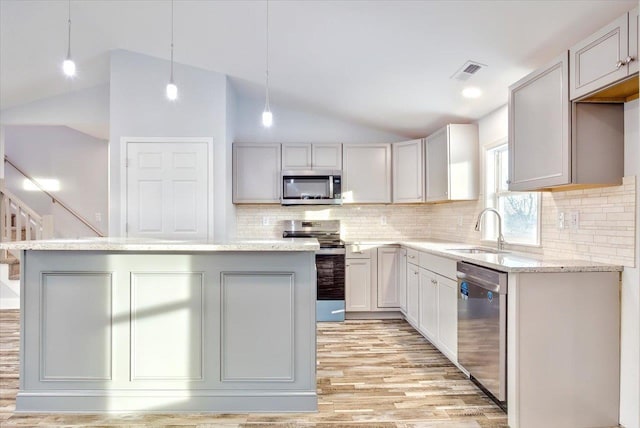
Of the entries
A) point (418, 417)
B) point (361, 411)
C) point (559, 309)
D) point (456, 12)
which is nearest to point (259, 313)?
point (361, 411)

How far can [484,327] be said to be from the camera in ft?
8.07

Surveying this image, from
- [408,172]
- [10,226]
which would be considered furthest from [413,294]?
[10,226]

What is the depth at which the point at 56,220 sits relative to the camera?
638cm

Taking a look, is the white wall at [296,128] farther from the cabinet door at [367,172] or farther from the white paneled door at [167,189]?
the white paneled door at [167,189]

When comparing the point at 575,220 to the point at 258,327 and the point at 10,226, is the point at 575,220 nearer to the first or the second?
the point at 258,327

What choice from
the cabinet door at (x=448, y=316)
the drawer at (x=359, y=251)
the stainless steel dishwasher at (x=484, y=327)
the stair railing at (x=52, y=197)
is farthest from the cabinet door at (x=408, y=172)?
the stair railing at (x=52, y=197)

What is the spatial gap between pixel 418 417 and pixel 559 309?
3.36ft

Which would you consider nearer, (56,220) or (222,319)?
(222,319)

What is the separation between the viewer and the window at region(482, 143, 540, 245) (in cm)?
308

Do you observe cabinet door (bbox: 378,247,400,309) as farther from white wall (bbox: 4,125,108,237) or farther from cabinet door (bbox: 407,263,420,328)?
white wall (bbox: 4,125,108,237)

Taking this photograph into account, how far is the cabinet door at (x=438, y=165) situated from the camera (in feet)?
13.2

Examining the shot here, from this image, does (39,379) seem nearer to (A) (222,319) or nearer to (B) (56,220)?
(A) (222,319)

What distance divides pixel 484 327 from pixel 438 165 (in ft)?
7.18

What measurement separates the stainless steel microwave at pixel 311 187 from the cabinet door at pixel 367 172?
15 cm
